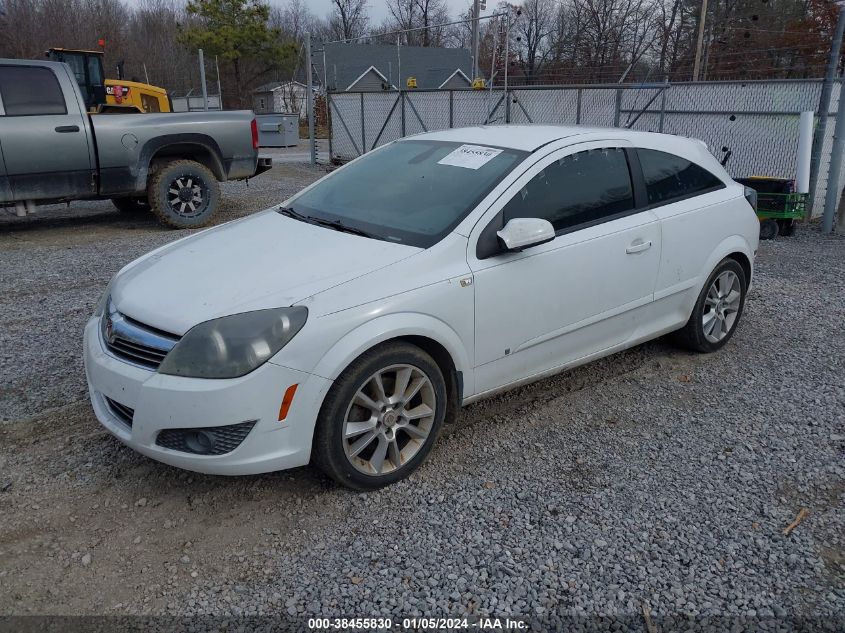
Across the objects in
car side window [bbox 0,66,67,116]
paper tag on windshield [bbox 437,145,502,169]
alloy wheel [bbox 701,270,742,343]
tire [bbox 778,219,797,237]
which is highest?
car side window [bbox 0,66,67,116]

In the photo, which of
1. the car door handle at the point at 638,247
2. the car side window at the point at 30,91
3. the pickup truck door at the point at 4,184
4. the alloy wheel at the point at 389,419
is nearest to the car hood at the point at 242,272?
the alloy wheel at the point at 389,419

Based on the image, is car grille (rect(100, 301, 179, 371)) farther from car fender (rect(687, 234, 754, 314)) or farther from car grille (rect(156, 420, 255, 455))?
car fender (rect(687, 234, 754, 314))

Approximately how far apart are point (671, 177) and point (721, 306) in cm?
104

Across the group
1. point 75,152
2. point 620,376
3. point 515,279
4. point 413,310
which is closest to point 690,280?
point 620,376

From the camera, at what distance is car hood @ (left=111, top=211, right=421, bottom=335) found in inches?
117

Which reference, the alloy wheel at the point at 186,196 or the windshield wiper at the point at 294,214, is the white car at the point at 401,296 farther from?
the alloy wheel at the point at 186,196

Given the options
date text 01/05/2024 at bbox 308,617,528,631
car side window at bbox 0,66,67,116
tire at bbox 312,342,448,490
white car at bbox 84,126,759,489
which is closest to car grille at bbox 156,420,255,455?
white car at bbox 84,126,759,489

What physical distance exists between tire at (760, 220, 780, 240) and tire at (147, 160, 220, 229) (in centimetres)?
735

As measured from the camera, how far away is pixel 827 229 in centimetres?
933

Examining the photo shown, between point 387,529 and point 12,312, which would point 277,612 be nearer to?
point 387,529

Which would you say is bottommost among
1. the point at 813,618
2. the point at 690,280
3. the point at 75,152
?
the point at 813,618

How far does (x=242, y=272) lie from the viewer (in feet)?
10.6

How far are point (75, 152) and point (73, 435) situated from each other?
569 centimetres

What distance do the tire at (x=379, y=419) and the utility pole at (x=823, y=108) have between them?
329 inches
